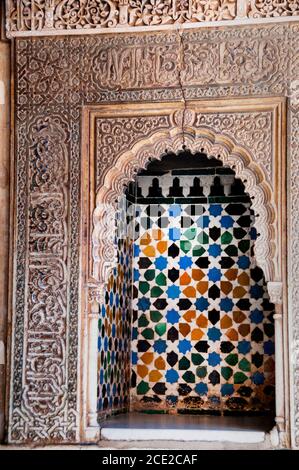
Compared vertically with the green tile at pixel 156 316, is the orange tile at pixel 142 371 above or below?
below

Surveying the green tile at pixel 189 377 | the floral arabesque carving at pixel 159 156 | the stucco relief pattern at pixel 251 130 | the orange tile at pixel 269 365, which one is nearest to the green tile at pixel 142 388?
the green tile at pixel 189 377

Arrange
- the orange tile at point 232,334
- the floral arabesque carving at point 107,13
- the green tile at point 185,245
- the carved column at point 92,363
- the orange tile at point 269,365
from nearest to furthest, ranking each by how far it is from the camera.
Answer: the carved column at point 92,363 → the floral arabesque carving at point 107,13 → the orange tile at point 269,365 → the orange tile at point 232,334 → the green tile at point 185,245

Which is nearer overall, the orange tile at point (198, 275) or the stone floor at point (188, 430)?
the stone floor at point (188, 430)

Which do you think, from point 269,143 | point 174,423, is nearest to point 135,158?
point 269,143

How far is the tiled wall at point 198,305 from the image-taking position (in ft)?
23.4

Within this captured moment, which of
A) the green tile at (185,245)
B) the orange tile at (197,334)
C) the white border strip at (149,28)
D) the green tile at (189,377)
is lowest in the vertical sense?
the green tile at (189,377)

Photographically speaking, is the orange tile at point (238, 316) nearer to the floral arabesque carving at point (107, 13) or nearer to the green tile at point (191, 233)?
the green tile at point (191, 233)

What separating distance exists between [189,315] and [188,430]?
156cm

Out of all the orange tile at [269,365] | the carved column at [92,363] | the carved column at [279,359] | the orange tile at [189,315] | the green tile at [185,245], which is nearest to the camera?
the carved column at [279,359]

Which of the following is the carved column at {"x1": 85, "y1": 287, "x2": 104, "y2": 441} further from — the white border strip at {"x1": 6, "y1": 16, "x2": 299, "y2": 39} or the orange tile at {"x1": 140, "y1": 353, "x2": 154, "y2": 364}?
the white border strip at {"x1": 6, "y1": 16, "x2": 299, "y2": 39}

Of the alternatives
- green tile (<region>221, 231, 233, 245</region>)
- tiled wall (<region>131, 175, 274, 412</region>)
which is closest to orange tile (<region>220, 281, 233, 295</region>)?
tiled wall (<region>131, 175, 274, 412</region>)

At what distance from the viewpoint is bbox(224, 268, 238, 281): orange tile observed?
7262 mm

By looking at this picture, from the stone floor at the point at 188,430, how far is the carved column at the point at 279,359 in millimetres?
174

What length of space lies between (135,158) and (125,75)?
22.7 inches
